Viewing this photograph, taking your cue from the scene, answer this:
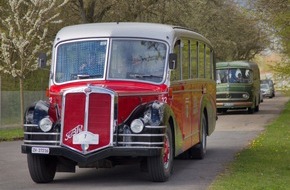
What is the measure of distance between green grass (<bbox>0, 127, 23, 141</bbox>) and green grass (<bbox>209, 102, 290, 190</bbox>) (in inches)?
287

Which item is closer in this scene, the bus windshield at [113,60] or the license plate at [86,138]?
the license plate at [86,138]

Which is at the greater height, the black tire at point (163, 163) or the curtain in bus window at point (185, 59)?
the curtain in bus window at point (185, 59)

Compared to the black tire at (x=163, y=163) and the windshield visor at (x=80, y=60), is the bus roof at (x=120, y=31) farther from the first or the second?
the black tire at (x=163, y=163)

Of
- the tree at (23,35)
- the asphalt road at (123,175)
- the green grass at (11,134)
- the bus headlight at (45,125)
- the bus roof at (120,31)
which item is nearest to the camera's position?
the bus headlight at (45,125)

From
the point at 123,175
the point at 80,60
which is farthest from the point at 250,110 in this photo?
the point at 80,60

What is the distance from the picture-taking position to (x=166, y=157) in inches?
462

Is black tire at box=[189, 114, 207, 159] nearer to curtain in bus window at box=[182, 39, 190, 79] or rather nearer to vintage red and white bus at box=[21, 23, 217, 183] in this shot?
vintage red and white bus at box=[21, 23, 217, 183]

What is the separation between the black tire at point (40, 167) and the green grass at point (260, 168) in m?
2.70

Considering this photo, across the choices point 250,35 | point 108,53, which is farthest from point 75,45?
point 250,35

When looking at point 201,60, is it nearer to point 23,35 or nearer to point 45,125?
point 45,125

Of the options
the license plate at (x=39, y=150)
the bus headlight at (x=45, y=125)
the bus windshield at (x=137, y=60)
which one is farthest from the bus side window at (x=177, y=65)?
the license plate at (x=39, y=150)

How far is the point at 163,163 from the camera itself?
11430mm

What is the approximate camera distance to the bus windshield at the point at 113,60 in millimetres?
11945

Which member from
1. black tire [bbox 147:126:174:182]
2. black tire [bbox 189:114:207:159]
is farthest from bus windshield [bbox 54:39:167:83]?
black tire [bbox 189:114:207:159]
